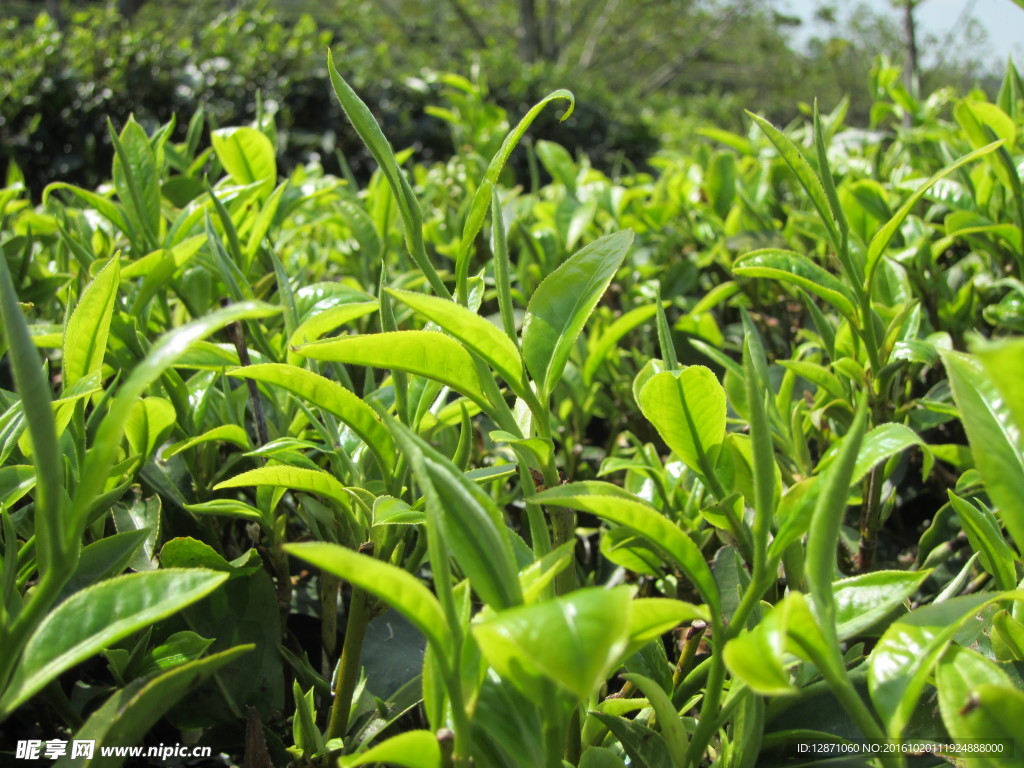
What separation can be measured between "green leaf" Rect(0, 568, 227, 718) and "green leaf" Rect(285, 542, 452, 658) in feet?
0.41

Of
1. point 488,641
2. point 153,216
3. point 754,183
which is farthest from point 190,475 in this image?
point 754,183

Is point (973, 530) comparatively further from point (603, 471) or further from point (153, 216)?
point (153, 216)

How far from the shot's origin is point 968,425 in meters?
0.65

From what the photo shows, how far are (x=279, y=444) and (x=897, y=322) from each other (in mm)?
829

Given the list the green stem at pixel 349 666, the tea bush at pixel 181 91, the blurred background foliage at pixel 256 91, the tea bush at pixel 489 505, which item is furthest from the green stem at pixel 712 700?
the tea bush at pixel 181 91

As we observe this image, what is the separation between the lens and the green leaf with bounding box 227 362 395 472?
831 mm

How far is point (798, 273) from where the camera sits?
3.79 ft

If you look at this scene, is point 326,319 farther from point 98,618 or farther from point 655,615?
point 655,615

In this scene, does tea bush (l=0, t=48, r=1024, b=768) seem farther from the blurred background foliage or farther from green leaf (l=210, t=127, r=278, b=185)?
the blurred background foliage

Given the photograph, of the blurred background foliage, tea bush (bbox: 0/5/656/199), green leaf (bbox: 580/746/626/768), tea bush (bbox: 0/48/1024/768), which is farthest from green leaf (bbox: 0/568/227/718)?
tea bush (bbox: 0/5/656/199)

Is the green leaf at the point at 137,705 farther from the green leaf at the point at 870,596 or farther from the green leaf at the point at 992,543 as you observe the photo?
the green leaf at the point at 992,543

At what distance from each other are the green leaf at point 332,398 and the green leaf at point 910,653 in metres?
0.53

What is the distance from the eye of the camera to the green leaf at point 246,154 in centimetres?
155

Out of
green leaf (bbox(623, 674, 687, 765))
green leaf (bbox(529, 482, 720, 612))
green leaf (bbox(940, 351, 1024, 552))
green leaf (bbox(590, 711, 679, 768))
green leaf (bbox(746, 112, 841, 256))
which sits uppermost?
green leaf (bbox(746, 112, 841, 256))
